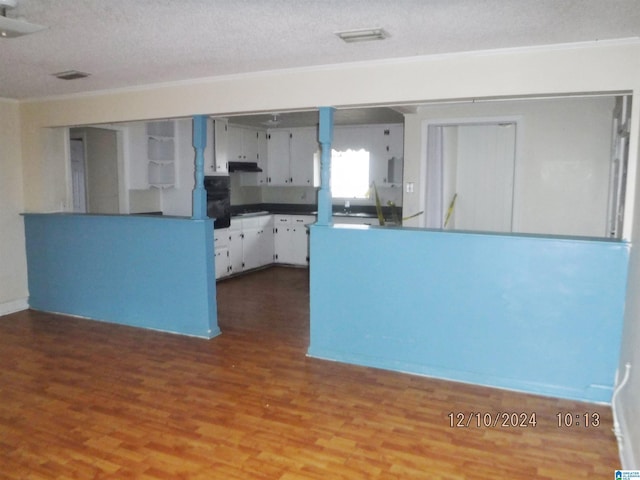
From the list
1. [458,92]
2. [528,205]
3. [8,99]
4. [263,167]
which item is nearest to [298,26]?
[458,92]

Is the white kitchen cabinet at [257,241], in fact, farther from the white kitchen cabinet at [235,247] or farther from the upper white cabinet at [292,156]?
the upper white cabinet at [292,156]

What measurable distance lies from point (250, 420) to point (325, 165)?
78.8 inches

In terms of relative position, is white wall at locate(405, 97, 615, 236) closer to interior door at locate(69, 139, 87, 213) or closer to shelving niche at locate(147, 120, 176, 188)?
shelving niche at locate(147, 120, 176, 188)

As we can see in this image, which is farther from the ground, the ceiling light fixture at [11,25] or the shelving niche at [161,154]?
the ceiling light fixture at [11,25]

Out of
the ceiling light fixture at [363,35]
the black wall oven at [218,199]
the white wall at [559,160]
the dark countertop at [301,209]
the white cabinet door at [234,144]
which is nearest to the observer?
the ceiling light fixture at [363,35]

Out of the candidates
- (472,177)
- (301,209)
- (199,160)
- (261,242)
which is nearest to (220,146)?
(261,242)

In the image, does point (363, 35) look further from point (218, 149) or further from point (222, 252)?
point (222, 252)

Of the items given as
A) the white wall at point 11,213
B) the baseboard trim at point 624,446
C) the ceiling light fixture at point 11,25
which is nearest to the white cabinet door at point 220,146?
the white wall at point 11,213

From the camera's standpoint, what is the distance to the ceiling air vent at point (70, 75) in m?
3.98

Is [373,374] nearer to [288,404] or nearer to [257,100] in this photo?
[288,404]

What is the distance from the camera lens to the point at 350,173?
8.02m

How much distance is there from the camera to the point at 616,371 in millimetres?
3162

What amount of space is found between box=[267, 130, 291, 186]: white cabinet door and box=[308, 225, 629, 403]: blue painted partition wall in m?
4.58

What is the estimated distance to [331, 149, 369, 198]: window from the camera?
310 inches
